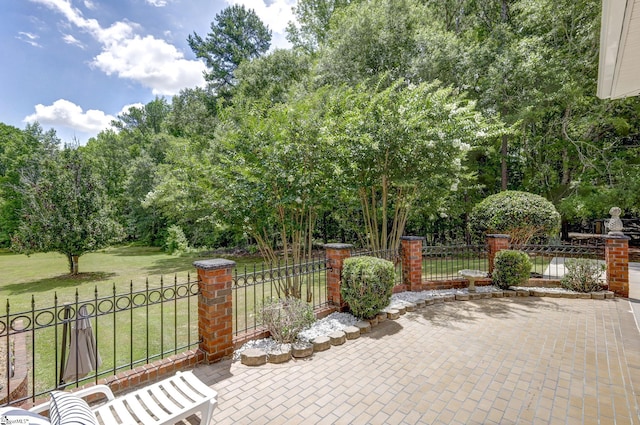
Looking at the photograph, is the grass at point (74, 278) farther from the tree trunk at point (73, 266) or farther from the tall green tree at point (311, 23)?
the tall green tree at point (311, 23)

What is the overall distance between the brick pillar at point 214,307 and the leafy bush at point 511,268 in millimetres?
5822

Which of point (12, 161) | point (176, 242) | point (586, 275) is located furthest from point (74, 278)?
point (12, 161)

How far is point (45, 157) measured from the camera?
11.4 m

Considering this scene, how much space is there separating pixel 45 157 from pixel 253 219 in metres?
10.5

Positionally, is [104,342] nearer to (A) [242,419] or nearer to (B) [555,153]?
(A) [242,419]

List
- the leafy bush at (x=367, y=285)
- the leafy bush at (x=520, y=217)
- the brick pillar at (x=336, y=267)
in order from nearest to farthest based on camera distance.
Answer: the leafy bush at (x=367, y=285), the brick pillar at (x=336, y=267), the leafy bush at (x=520, y=217)

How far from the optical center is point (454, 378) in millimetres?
3416

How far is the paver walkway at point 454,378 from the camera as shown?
2809 mm

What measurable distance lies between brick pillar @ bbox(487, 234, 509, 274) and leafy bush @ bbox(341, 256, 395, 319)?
3.57m

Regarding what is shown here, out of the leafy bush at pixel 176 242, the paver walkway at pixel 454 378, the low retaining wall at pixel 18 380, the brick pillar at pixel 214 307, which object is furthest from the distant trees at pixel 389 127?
the low retaining wall at pixel 18 380

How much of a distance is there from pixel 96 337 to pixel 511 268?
7.19m

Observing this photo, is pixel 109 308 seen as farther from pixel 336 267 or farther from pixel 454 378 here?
pixel 454 378

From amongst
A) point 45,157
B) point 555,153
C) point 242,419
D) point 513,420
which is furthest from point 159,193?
point 555,153

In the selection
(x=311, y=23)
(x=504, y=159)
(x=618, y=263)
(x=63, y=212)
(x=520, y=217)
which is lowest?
(x=618, y=263)
